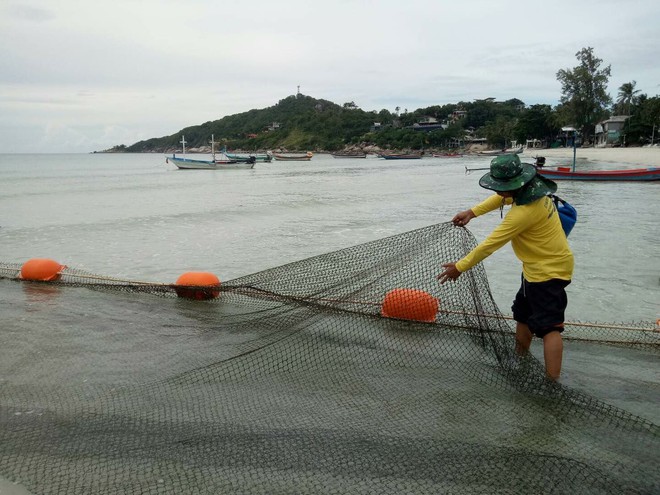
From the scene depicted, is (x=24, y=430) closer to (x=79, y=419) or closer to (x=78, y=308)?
A: (x=79, y=419)

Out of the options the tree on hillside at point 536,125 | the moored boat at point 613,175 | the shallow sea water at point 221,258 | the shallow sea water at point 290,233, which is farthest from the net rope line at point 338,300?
the tree on hillside at point 536,125

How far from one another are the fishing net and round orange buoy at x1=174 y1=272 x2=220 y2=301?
0.50 ft

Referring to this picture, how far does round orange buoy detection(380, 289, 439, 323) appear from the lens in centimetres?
539

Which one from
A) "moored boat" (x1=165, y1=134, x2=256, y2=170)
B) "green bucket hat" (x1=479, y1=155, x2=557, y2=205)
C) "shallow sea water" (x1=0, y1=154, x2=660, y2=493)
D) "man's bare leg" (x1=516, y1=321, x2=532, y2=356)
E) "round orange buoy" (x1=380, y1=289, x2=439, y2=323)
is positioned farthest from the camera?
"moored boat" (x1=165, y1=134, x2=256, y2=170)

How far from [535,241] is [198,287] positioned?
3955 millimetres

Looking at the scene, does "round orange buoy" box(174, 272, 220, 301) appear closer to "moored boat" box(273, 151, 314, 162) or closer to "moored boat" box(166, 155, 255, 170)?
"moored boat" box(166, 155, 255, 170)

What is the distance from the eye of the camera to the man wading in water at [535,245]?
3555mm

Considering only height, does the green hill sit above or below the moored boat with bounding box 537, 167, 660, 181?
above

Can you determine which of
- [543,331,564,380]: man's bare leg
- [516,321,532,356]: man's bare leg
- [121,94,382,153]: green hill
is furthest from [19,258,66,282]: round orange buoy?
[121,94,382,153]: green hill

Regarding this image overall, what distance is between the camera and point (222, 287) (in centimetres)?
595

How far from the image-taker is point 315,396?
3.76m

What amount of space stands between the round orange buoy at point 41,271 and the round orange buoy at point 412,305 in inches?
200

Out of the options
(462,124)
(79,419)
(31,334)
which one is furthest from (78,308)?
(462,124)

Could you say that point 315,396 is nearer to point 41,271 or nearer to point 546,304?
point 546,304
